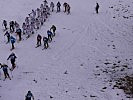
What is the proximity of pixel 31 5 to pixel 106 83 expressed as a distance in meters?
25.6

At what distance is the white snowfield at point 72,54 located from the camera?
26.6m

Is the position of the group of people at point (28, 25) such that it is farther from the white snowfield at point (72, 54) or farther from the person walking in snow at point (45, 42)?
the person walking in snow at point (45, 42)

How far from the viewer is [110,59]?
3266cm

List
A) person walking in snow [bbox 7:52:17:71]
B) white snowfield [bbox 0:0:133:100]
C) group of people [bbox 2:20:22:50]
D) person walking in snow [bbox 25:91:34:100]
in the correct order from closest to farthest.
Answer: person walking in snow [bbox 25:91:34:100]
white snowfield [bbox 0:0:133:100]
person walking in snow [bbox 7:52:17:71]
group of people [bbox 2:20:22:50]

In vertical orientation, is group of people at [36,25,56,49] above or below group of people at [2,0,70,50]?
below

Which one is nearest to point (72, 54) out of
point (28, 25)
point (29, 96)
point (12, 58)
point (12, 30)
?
point (28, 25)

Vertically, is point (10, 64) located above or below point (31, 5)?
below

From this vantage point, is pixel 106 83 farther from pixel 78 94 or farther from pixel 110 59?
pixel 110 59

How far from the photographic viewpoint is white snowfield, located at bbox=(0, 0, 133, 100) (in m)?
26.6

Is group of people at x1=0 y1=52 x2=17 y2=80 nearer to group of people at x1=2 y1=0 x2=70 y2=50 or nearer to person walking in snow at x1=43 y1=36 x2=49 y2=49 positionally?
group of people at x1=2 y1=0 x2=70 y2=50

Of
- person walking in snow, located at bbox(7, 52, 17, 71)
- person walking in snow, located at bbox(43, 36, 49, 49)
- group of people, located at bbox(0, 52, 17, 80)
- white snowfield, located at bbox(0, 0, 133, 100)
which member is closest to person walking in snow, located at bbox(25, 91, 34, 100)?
white snowfield, located at bbox(0, 0, 133, 100)

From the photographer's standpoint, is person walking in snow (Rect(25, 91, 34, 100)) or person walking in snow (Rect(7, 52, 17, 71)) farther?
person walking in snow (Rect(7, 52, 17, 71))

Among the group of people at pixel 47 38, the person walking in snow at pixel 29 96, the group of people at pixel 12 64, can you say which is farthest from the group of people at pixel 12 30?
the person walking in snow at pixel 29 96

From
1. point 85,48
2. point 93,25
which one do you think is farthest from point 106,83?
point 93,25
